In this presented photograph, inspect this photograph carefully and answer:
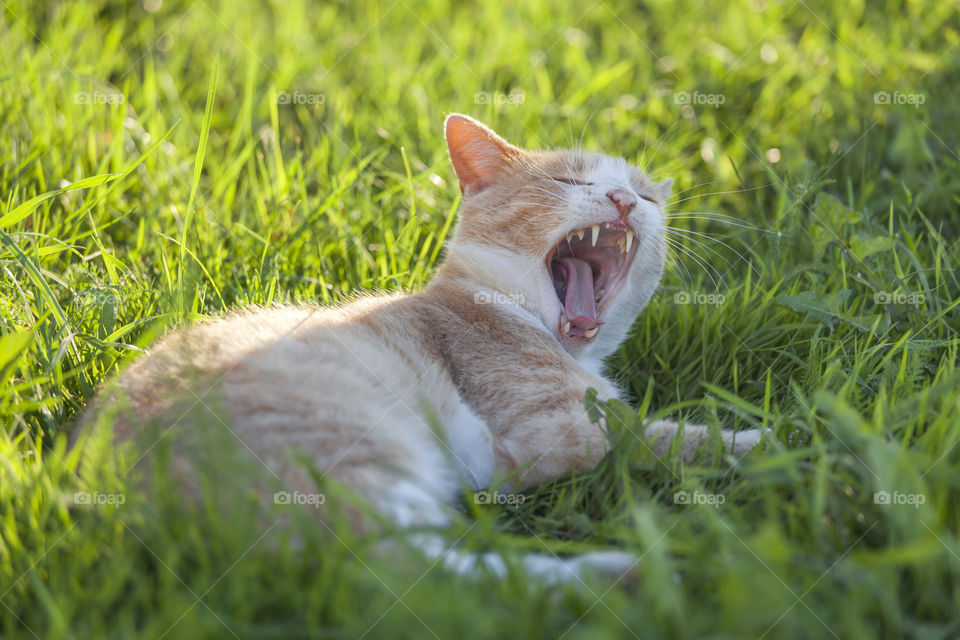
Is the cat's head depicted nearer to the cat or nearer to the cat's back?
the cat

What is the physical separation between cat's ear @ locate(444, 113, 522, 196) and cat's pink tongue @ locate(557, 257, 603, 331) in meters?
0.44

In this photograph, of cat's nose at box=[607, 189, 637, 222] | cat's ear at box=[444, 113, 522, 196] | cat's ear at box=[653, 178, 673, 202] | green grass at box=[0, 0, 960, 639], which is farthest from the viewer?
cat's ear at box=[653, 178, 673, 202]

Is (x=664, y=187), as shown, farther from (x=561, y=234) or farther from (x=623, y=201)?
(x=561, y=234)

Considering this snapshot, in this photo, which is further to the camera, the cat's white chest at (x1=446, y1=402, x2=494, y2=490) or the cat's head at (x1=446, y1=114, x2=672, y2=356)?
the cat's head at (x1=446, y1=114, x2=672, y2=356)

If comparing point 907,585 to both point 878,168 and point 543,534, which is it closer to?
point 543,534

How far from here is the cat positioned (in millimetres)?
1720

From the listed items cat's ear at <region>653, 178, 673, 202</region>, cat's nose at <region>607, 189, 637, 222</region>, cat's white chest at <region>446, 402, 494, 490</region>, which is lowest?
cat's white chest at <region>446, 402, 494, 490</region>

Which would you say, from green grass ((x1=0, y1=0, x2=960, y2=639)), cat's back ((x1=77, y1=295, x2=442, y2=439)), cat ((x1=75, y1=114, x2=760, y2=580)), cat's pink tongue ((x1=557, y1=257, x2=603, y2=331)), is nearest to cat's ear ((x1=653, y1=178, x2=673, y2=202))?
cat ((x1=75, y1=114, x2=760, y2=580))

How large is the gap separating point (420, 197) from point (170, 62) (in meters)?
2.05

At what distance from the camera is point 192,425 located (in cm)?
171

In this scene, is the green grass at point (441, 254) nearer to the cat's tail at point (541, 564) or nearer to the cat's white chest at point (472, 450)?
the cat's tail at point (541, 564)

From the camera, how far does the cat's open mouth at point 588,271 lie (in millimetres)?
2605

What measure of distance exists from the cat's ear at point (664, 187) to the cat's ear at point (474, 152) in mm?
583

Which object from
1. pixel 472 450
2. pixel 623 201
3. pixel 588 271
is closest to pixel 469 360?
pixel 472 450
